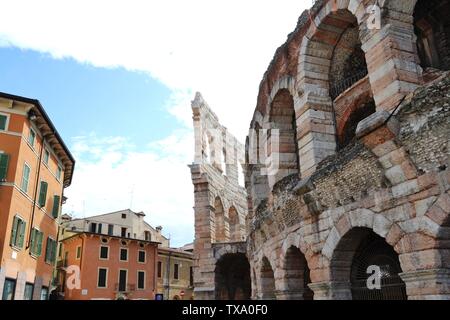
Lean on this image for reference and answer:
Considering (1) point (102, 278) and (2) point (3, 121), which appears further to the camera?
(1) point (102, 278)

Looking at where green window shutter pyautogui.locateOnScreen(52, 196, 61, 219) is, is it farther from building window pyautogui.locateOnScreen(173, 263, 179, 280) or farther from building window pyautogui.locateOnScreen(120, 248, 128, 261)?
building window pyautogui.locateOnScreen(173, 263, 179, 280)

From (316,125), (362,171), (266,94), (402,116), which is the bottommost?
(362,171)

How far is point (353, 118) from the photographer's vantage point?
10086mm

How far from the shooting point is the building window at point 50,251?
20656 millimetres

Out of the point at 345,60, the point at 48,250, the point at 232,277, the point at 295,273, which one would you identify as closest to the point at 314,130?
the point at 345,60

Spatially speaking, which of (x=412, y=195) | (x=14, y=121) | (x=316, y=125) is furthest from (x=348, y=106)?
(x=14, y=121)

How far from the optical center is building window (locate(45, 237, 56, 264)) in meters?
20.7

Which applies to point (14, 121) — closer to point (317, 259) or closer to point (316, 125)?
point (316, 125)

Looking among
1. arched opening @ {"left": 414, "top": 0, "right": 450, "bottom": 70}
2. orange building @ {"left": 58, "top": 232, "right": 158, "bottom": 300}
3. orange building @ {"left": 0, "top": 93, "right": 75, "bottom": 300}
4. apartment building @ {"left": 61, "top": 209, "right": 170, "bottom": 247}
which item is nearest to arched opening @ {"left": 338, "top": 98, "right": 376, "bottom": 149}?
arched opening @ {"left": 414, "top": 0, "right": 450, "bottom": 70}

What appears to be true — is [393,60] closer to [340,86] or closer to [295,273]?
[340,86]

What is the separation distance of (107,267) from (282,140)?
23.5 metres

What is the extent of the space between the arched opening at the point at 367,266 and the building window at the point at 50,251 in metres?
17.1
